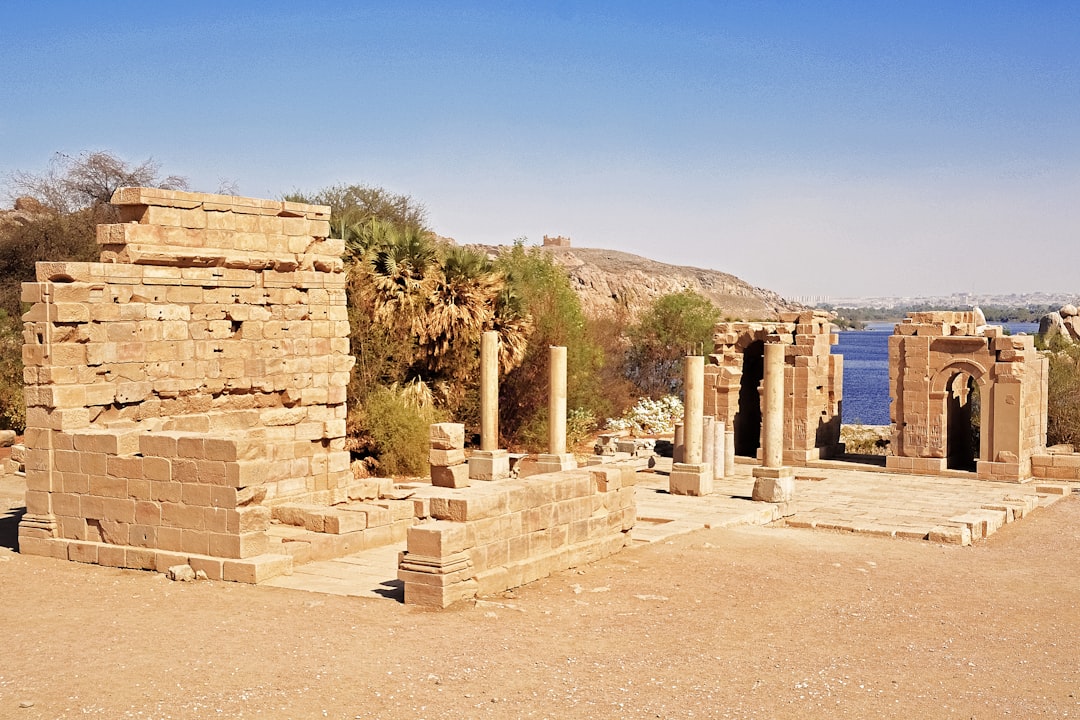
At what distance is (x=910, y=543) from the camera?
49.4 feet

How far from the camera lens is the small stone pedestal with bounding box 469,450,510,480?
65.4 ft

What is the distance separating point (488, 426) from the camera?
66.4 ft

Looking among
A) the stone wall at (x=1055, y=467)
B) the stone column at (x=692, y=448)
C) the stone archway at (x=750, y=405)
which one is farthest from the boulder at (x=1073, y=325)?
the stone column at (x=692, y=448)

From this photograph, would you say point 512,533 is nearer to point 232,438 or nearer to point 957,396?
point 232,438

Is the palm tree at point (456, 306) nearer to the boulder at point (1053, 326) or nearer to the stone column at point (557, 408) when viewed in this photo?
the stone column at point (557, 408)

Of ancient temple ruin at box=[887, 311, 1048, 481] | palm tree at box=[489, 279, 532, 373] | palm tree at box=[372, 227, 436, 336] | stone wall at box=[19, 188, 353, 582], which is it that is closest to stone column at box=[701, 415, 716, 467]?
ancient temple ruin at box=[887, 311, 1048, 481]

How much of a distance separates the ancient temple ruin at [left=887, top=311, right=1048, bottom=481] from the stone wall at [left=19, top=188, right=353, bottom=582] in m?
12.4

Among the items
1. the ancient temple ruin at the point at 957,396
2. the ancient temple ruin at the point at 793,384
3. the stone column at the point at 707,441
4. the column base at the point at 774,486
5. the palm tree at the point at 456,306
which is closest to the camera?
the column base at the point at 774,486

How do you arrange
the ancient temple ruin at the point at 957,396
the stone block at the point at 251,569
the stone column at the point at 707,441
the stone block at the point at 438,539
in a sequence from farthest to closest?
1. the ancient temple ruin at the point at 957,396
2. the stone column at the point at 707,441
3. the stone block at the point at 251,569
4. the stone block at the point at 438,539

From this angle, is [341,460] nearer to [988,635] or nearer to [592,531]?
[592,531]

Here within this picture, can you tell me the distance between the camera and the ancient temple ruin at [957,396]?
69.8 ft

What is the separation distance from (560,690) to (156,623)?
3767mm

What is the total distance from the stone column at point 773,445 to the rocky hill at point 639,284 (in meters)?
15.3

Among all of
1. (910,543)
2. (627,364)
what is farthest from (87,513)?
(627,364)
